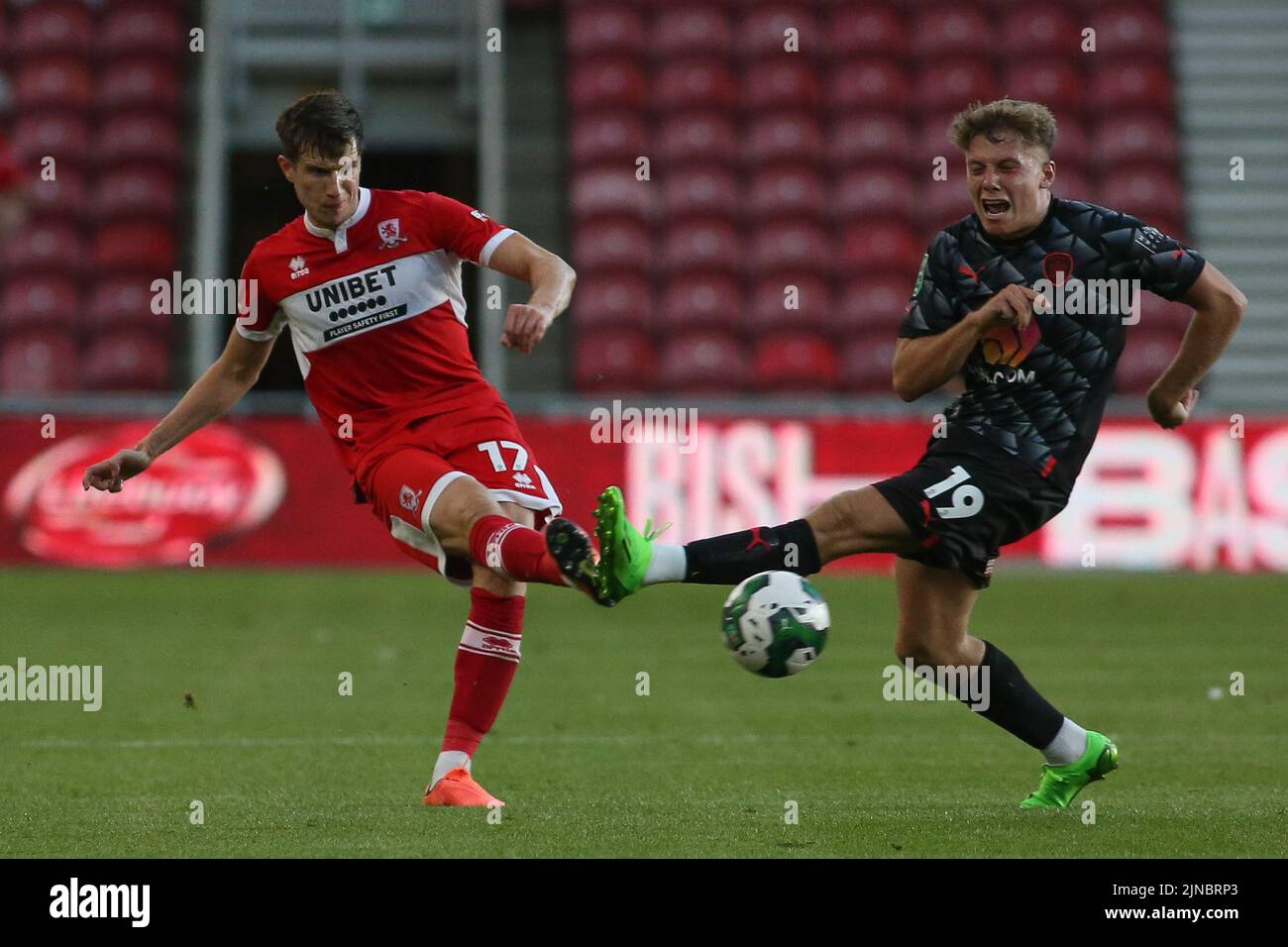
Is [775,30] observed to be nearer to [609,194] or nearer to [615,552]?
[609,194]

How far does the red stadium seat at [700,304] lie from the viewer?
57.1 ft

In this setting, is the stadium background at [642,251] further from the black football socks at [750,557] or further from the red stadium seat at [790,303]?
the black football socks at [750,557]

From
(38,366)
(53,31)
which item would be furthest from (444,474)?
(53,31)

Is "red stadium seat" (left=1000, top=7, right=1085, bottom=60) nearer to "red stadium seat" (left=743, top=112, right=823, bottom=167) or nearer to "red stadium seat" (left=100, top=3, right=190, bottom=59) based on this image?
"red stadium seat" (left=743, top=112, right=823, bottom=167)

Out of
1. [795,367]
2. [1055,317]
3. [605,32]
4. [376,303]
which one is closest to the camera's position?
[1055,317]

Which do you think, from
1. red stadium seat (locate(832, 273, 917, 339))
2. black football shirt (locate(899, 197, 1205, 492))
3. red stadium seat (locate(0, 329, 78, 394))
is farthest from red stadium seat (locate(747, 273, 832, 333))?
black football shirt (locate(899, 197, 1205, 492))

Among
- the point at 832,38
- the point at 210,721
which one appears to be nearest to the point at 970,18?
the point at 832,38

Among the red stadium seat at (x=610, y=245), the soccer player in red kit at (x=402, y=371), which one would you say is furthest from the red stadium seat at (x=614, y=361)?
the soccer player in red kit at (x=402, y=371)

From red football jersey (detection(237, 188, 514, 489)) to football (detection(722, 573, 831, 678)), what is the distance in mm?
1235

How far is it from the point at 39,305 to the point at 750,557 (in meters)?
13.5

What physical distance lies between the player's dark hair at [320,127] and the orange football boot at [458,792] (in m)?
1.88

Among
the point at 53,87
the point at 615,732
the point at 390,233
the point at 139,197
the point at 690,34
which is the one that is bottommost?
the point at 615,732

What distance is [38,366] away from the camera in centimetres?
1662

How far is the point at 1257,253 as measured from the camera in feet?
60.1
